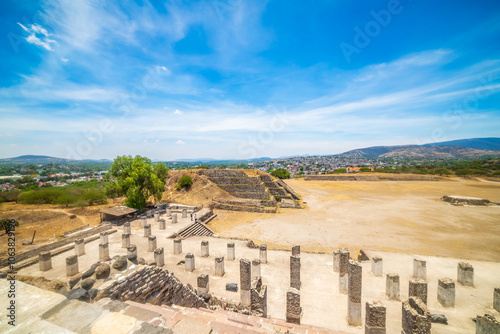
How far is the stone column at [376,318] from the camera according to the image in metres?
6.09

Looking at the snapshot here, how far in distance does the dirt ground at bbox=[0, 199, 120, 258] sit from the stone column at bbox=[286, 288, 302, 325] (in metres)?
17.8

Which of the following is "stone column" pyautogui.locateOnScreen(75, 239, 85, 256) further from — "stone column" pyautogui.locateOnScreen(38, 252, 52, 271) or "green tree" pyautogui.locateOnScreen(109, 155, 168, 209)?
"green tree" pyautogui.locateOnScreen(109, 155, 168, 209)

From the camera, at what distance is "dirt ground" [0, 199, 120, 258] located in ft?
51.9

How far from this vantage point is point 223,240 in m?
15.7

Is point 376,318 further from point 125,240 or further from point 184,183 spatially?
point 184,183

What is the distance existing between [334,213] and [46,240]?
2918cm

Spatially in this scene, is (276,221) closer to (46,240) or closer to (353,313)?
(353,313)

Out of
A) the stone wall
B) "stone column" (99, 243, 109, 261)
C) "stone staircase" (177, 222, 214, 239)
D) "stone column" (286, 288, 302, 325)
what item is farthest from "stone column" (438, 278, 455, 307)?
the stone wall

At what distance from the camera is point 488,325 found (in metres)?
5.69

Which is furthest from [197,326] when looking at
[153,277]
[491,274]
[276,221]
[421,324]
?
[276,221]

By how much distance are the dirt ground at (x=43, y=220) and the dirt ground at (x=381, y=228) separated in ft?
44.6

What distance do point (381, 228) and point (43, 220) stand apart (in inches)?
1383

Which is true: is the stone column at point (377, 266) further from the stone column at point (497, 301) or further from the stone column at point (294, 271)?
the stone column at point (294, 271)

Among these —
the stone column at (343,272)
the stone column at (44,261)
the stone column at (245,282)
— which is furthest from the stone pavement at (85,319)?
the stone column at (44,261)
